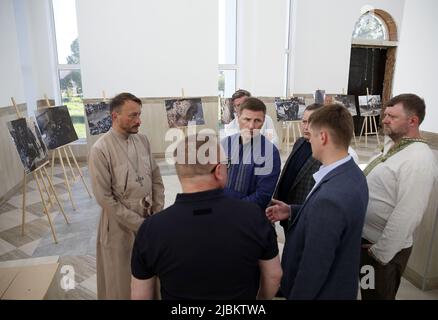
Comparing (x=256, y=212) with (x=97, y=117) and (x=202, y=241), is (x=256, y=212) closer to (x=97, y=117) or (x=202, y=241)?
(x=202, y=241)

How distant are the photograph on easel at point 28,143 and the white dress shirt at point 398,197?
146 inches

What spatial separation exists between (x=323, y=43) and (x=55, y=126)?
7.61m

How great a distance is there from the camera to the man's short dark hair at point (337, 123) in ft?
4.59

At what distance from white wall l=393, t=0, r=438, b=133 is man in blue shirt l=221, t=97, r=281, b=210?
159cm

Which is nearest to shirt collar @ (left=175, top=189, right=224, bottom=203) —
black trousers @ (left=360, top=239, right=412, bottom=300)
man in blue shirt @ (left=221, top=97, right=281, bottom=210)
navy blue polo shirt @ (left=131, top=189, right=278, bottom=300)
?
navy blue polo shirt @ (left=131, top=189, right=278, bottom=300)

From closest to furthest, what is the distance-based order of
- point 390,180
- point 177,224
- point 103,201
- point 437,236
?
point 177,224 → point 390,180 → point 103,201 → point 437,236

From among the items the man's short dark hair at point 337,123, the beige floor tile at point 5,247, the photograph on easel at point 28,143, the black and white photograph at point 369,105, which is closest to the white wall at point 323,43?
the black and white photograph at point 369,105

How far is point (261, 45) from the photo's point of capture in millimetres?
8016

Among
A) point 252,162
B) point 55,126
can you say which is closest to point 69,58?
point 55,126

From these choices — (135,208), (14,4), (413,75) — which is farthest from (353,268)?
(14,4)

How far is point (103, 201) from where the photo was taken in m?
2.08

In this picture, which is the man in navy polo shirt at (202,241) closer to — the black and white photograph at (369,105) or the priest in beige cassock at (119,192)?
the priest in beige cassock at (119,192)

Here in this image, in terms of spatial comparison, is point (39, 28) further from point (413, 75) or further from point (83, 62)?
point (413, 75)

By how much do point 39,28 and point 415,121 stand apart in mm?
7466
